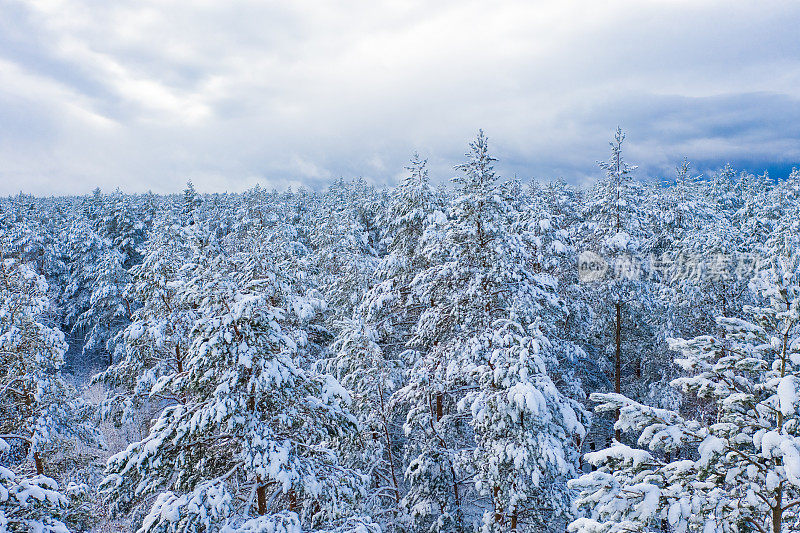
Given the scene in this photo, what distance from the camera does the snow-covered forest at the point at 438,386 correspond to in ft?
17.1

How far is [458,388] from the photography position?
13.0m

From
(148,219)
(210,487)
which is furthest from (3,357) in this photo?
(148,219)

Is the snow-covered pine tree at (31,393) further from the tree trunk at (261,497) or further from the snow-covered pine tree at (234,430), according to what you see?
the tree trunk at (261,497)

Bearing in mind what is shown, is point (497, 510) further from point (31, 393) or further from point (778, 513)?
point (31, 393)

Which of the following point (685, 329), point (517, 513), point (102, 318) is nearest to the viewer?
point (517, 513)

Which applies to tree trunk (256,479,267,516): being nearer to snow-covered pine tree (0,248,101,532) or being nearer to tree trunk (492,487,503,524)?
tree trunk (492,487,503,524)

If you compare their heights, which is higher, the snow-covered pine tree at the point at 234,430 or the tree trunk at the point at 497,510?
the snow-covered pine tree at the point at 234,430

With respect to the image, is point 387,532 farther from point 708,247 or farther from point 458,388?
point 708,247

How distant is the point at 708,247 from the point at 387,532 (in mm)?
16085

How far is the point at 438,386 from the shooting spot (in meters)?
13.0

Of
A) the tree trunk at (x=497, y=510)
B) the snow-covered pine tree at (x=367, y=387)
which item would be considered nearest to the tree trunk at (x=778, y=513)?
the tree trunk at (x=497, y=510)

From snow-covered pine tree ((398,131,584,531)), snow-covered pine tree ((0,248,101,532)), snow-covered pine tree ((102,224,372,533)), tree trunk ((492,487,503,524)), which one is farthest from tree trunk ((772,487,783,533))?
snow-covered pine tree ((0,248,101,532))

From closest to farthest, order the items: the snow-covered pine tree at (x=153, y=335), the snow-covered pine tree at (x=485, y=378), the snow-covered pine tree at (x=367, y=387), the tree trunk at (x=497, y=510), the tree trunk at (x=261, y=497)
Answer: the tree trunk at (x=261, y=497)
the snow-covered pine tree at (x=485, y=378)
the tree trunk at (x=497, y=510)
the snow-covered pine tree at (x=367, y=387)
the snow-covered pine tree at (x=153, y=335)

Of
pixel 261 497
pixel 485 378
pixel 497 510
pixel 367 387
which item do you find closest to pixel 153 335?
pixel 367 387
